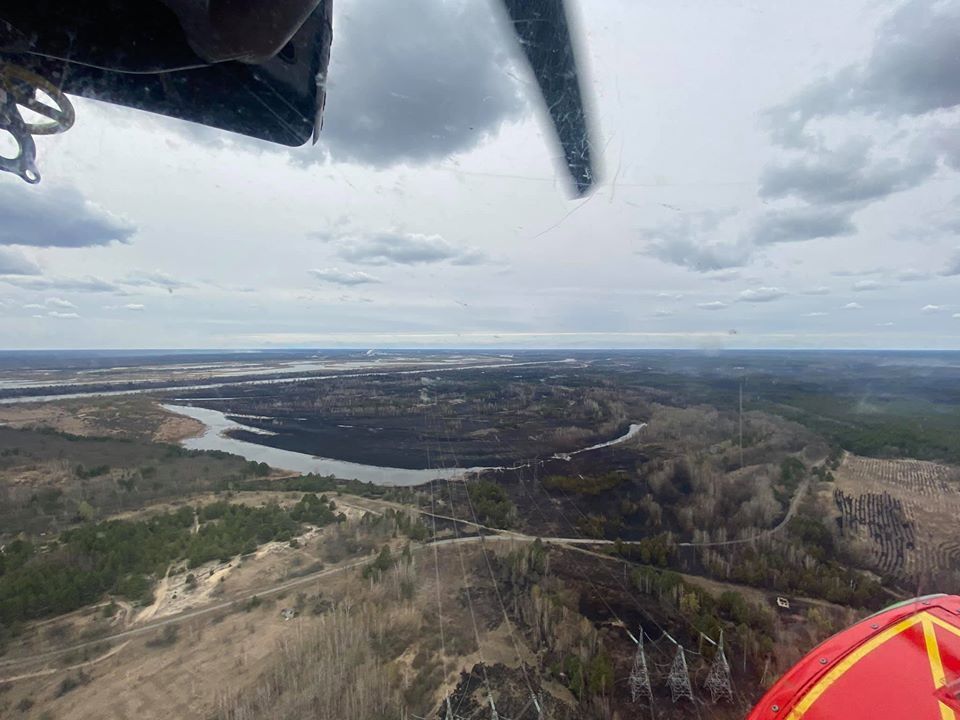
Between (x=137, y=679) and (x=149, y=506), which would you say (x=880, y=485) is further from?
(x=149, y=506)

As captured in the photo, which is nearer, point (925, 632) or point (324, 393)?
point (925, 632)

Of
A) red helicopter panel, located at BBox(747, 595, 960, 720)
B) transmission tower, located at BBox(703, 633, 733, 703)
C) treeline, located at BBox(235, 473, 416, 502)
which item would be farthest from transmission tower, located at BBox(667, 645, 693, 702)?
treeline, located at BBox(235, 473, 416, 502)

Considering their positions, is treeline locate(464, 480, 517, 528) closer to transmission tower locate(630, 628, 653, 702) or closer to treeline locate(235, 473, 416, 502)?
treeline locate(235, 473, 416, 502)

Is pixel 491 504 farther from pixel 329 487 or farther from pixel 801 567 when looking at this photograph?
pixel 801 567

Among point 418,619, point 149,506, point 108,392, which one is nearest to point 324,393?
point 108,392

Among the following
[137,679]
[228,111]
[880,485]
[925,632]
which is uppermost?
[228,111]

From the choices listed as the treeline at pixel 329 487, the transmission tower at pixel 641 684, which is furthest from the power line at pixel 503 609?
the treeline at pixel 329 487

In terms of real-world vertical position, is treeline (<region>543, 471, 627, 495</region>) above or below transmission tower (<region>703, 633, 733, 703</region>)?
below
